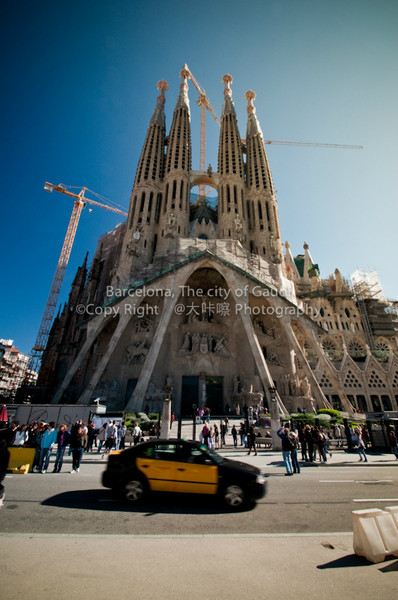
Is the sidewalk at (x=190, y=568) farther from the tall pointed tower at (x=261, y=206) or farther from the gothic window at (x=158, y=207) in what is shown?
the gothic window at (x=158, y=207)

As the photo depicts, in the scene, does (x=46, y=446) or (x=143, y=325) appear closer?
(x=46, y=446)

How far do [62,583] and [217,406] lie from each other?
2511cm

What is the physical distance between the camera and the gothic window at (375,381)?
105 ft

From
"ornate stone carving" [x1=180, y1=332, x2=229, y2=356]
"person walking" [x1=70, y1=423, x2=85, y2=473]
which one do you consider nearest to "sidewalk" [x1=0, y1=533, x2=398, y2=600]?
"person walking" [x1=70, y1=423, x2=85, y2=473]

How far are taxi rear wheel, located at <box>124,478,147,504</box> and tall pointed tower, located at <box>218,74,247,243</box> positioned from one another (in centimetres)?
3355

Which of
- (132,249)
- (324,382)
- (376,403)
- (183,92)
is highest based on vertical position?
(183,92)

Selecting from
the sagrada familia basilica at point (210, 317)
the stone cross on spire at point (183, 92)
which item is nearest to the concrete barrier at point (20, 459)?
the sagrada familia basilica at point (210, 317)

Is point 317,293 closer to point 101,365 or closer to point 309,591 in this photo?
point 101,365

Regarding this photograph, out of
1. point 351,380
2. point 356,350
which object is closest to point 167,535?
point 351,380

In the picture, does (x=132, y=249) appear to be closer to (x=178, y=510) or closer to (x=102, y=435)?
(x=102, y=435)

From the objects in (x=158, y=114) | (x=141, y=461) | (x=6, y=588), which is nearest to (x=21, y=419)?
(x=141, y=461)

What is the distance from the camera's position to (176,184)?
39.1 metres

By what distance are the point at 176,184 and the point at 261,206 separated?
12784mm

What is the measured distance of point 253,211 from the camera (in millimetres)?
39688
